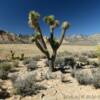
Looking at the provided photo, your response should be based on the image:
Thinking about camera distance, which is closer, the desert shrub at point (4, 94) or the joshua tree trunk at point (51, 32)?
the desert shrub at point (4, 94)

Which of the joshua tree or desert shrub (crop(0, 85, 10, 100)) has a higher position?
the joshua tree

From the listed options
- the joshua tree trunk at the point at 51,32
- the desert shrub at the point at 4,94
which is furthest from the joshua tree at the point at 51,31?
the desert shrub at the point at 4,94

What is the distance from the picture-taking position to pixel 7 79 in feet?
42.2

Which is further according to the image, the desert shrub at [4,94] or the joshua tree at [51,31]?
the joshua tree at [51,31]

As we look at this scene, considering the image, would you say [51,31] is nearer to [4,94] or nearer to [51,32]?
[51,32]

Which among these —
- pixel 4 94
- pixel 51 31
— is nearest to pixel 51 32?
pixel 51 31

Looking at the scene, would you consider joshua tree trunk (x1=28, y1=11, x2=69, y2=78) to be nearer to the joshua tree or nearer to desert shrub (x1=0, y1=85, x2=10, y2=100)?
the joshua tree

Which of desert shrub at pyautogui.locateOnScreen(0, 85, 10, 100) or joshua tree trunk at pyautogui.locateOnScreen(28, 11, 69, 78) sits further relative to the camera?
joshua tree trunk at pyautogui.locateOnScreen(28, 11, 69, 78)

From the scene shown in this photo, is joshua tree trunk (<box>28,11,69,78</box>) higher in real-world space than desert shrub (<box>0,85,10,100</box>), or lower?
higher

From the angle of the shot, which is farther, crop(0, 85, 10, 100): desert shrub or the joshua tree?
the joshua tree

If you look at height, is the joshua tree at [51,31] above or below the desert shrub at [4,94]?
above

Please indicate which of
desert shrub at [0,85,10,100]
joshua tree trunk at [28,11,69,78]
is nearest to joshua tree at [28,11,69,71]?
joshua tree trunk at [28,11,69,78]

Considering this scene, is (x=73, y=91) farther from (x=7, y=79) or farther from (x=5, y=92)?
(x=7, y=79)

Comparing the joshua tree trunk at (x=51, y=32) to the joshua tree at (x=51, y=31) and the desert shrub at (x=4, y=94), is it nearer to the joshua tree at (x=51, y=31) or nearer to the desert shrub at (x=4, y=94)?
the joshua tree at (x=51, y=31)
